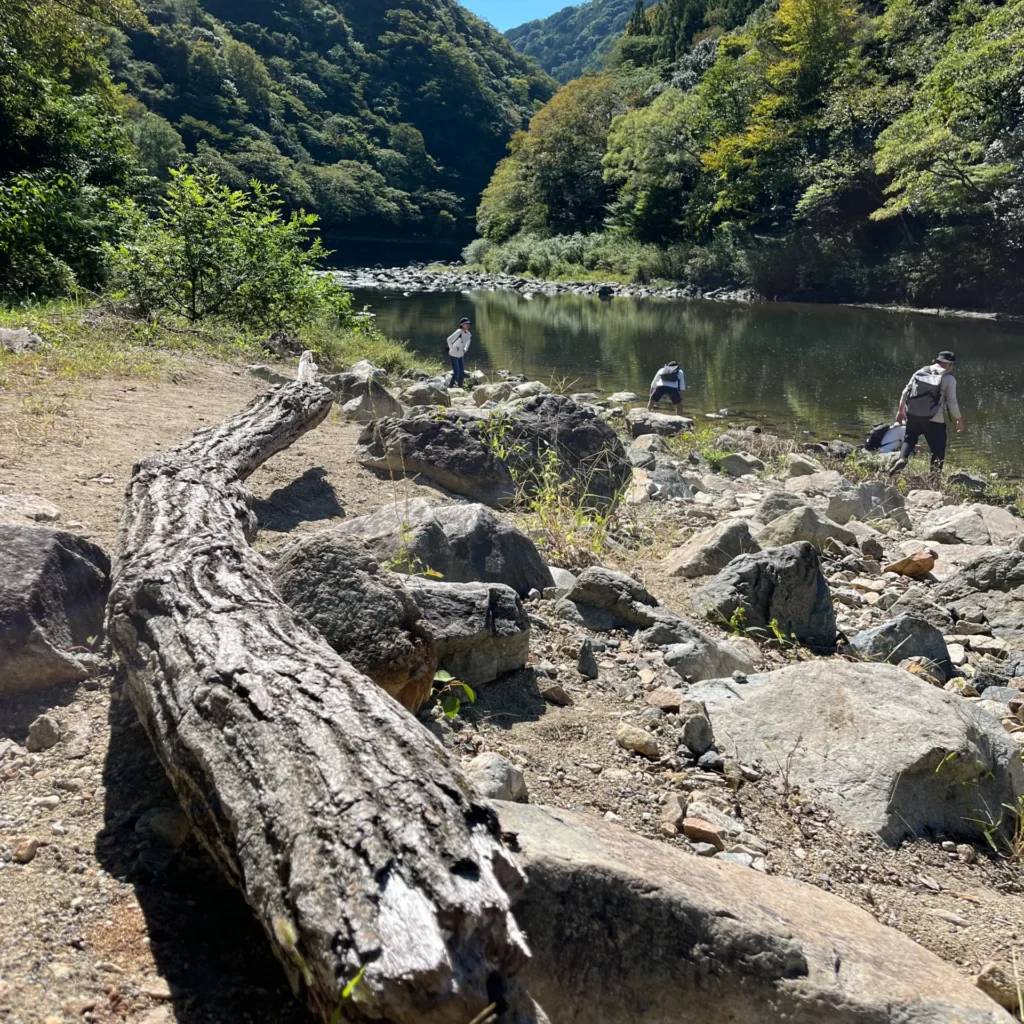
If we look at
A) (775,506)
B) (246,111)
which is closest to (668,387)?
(775,506)

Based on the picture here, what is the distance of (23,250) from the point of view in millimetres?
13250

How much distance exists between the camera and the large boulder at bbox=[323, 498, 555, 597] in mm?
4562

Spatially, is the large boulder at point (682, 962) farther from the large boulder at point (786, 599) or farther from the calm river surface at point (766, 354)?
the calm river surface at point (766, 354)

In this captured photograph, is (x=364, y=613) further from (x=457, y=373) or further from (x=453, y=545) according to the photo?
(x=457, y=373)

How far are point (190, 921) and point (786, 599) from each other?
152 inches

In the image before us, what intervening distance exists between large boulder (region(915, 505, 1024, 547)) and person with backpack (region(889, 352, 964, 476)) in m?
2.23

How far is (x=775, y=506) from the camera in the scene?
771cm

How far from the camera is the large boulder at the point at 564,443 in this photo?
7.34 meters

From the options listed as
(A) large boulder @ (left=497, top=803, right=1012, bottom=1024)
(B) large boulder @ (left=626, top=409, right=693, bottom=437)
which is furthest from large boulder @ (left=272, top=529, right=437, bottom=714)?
(B) large boulder @ (left=626, top=409, right=693, bottom=437)

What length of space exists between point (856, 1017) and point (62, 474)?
511 cm

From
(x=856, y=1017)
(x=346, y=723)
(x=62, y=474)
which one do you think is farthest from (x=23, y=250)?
(x=856, y=1017)

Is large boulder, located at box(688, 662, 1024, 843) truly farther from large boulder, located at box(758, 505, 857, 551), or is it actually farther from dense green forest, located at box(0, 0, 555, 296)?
dense green forest, located at box(0, 0, 555, 296)

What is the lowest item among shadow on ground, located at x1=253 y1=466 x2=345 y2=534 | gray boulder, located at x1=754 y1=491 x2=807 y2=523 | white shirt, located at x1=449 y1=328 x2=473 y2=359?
gray boulder, located at x1=754 y1=491 x2=807 y2=523

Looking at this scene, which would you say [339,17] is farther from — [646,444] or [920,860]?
[920,860]
